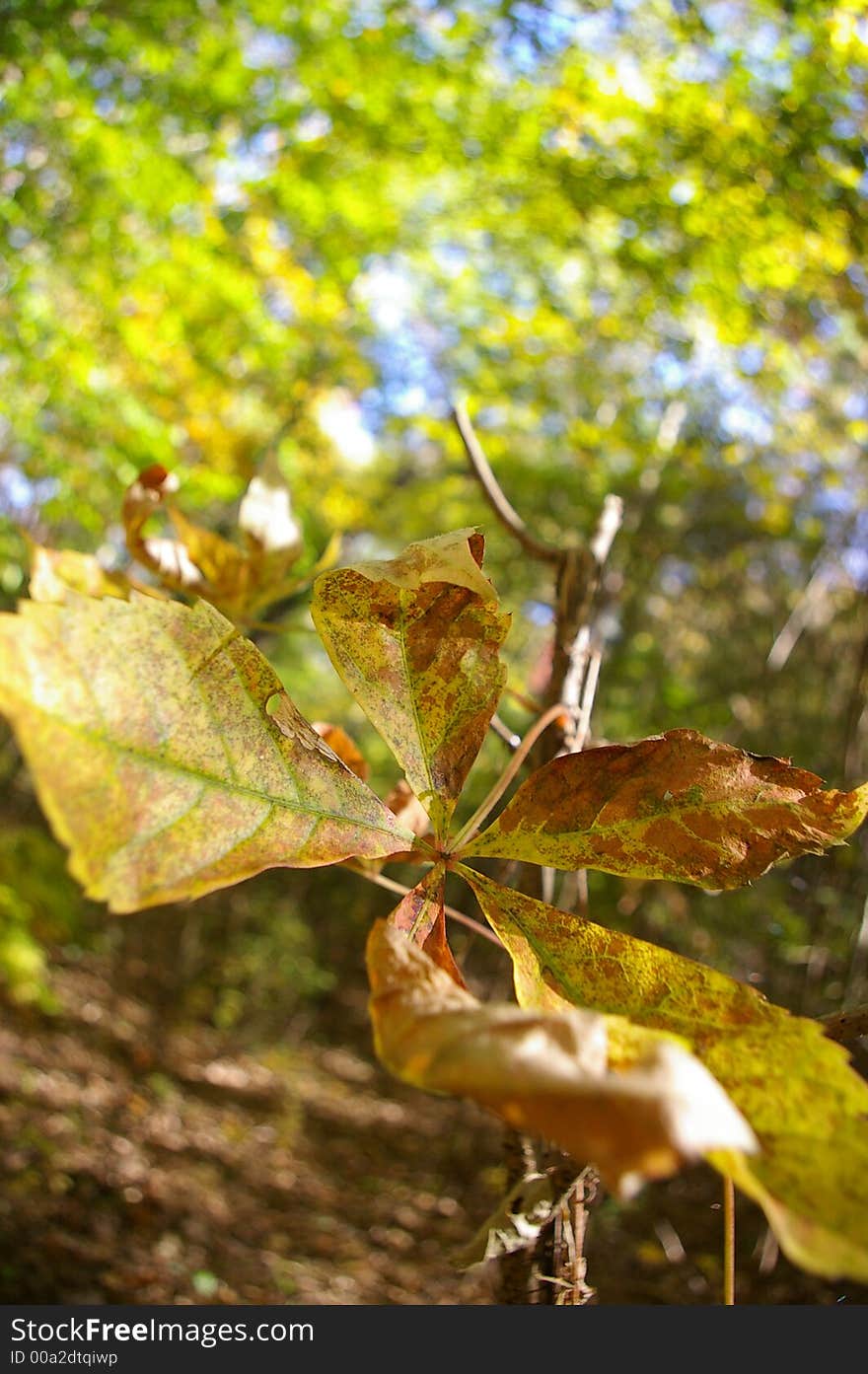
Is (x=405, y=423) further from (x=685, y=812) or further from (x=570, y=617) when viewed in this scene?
(x=685, y=812)

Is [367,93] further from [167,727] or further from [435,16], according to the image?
[167,727]

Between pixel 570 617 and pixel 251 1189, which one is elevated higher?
pixel 570 617

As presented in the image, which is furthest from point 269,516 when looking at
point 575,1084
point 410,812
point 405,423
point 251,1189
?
point 405,423

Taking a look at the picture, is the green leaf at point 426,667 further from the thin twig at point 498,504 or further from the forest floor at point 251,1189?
the forest floor at point 251,1189

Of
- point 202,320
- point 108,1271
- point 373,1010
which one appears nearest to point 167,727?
point 373,1010

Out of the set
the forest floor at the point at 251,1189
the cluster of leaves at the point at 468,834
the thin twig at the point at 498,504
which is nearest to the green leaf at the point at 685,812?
the cluster of leaves at the point at 468,834

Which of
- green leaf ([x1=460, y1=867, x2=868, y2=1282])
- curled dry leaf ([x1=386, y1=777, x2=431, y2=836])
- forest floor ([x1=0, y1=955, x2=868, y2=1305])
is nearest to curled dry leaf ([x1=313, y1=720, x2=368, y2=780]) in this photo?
curled dry leaf ([x1=386, y1=777, x2=431, y2=836])

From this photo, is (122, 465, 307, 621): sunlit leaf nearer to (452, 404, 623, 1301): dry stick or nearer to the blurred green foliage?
(452, 404, 623, 1301): dry stick
